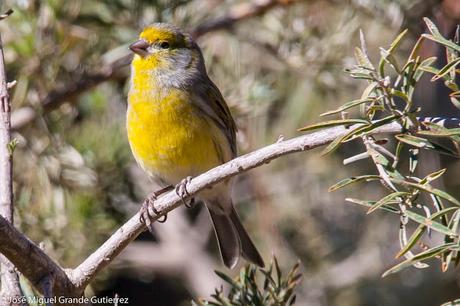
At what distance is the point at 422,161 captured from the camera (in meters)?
4.05

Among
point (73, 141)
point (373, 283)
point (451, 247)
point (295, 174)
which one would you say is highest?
point (451, 247)

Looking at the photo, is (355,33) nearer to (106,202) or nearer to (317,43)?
(317,43)

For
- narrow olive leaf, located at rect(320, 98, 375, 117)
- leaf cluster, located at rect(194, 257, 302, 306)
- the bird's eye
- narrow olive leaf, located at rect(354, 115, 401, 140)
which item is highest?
narrow olive leaf, located at rect(320, 98, 375, 117)

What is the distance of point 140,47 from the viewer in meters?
3.43

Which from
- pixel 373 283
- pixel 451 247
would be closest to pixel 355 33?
pixel 373 283

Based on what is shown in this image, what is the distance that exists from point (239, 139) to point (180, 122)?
1.98ft

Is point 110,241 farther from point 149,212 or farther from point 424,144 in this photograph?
point 424,144

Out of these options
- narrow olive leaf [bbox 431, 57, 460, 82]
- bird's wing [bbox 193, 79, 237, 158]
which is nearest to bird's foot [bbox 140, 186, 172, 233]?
bird's wing [bbox 193, 79, 237, 158]

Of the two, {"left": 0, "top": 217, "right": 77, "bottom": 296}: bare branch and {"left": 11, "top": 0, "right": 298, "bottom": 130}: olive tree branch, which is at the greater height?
{"left": 0, "top": 217, "right": 77, "bottom": 296}: bare branch

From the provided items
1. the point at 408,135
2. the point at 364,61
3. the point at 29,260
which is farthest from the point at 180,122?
the point at 408,135

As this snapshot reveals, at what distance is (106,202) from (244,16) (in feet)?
3.25

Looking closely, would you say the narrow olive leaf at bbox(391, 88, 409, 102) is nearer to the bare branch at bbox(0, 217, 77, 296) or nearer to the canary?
the bare branch at bbox(0, 217, 77, 296)

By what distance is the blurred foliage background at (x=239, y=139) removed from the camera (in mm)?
3139

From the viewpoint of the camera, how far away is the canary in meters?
3.19
